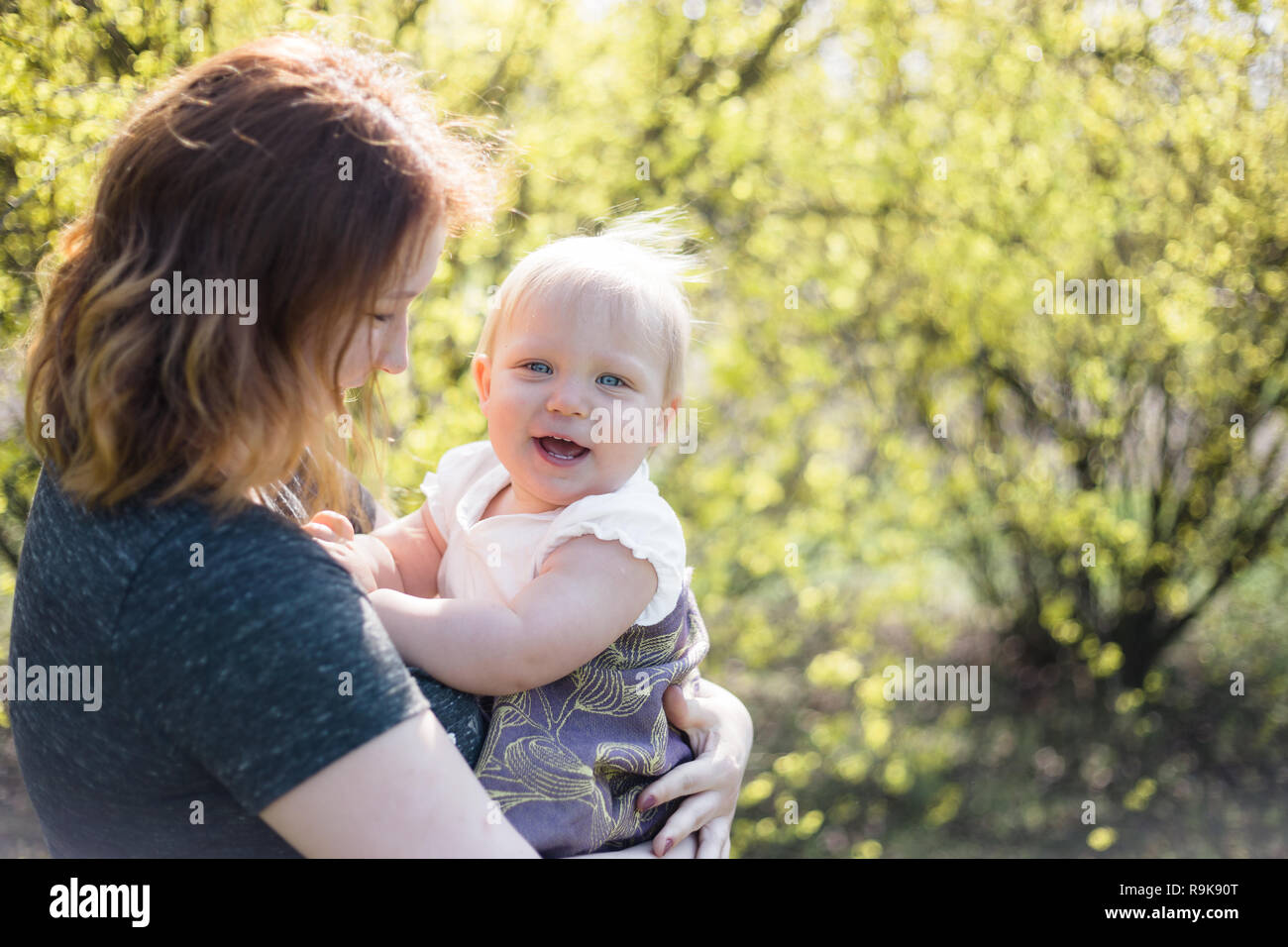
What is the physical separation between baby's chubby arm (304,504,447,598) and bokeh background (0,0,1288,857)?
1.80m

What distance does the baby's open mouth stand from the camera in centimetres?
173

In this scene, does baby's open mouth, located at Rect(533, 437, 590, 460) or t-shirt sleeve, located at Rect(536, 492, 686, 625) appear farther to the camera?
baby's open mouth, located at Rect(533, 437, 590, 460)

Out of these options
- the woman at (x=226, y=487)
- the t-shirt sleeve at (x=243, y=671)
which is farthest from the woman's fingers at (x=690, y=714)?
the t-shirt sleeve at (x=243, y=671)

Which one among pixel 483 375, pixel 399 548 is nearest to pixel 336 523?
pixel 399 548

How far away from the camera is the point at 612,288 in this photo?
1753 mm

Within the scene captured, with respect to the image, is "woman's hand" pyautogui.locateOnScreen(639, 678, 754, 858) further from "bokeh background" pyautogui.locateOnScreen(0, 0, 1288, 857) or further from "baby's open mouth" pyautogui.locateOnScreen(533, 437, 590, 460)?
"bokeh background" pyautogui.locateOnScreen(0, 0, 1288, 857)

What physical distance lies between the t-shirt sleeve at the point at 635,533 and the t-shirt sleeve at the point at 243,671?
47 cm

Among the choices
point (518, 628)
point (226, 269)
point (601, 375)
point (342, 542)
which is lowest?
point (518, 628)

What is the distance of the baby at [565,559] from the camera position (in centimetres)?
149

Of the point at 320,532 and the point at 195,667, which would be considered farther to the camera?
the point at 320,532

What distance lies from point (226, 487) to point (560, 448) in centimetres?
60

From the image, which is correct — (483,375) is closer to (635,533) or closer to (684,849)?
(635,533)

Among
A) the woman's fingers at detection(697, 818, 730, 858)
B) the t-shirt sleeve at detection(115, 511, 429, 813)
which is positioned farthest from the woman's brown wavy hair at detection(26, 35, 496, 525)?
the woman's fingers at detection(697, 818, 730, 858)
